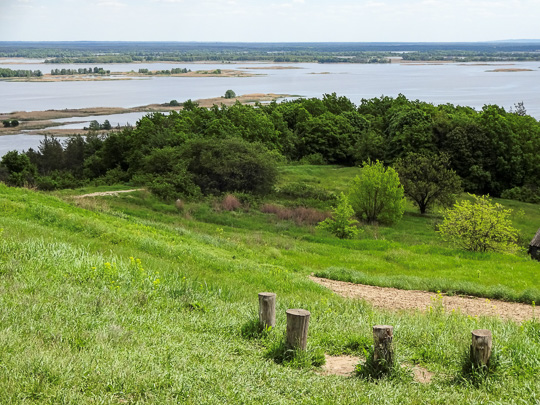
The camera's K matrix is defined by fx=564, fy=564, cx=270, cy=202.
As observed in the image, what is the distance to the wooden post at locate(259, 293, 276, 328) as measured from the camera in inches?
348

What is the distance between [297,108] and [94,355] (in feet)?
262

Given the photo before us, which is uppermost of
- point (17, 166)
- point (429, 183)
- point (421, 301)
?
point (421, 301)

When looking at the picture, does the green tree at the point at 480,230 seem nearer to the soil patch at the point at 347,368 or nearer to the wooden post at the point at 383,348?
the soil patch at the point at 347,368

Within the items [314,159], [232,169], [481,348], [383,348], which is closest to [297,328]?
[383,348]

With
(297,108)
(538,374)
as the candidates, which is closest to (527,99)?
(297,108)

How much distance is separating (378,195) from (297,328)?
33532mm

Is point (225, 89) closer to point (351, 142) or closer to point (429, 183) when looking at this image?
point (351, 142)

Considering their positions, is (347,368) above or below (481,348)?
below

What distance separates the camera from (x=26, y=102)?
12862 cm

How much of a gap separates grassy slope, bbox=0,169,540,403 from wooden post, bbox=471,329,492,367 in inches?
11.6

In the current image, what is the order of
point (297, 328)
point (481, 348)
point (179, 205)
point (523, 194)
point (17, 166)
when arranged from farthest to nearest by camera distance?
point (523, 194), point (17, 166), point (179, 205), point (297, 328), point (481, 348)

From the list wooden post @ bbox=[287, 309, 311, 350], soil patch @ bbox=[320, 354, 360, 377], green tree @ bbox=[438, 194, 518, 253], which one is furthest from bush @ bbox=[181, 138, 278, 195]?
wooden post @ bbox=[287, 309, 311, 350]

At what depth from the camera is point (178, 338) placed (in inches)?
333

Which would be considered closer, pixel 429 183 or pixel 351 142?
pixel 429 183
